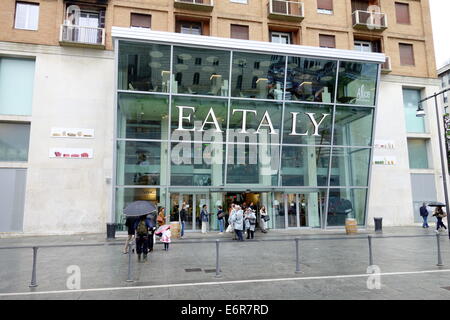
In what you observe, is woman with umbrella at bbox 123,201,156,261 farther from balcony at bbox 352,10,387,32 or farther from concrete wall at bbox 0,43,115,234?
balcony at bbox 352,10,387,32

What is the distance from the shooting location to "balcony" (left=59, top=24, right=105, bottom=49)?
1986cm

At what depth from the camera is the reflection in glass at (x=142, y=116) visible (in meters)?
18.6

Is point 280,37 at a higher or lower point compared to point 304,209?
higher

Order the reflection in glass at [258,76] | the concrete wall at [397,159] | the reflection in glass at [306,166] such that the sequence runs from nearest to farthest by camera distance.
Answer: the reflection in glass at [258,76]
the reflection in glass at [306,166]
the concrete wall at [397,159]

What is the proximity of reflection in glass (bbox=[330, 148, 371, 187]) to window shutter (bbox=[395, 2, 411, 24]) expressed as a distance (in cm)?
1302

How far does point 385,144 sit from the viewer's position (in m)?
24.7

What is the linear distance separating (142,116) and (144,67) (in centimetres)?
281

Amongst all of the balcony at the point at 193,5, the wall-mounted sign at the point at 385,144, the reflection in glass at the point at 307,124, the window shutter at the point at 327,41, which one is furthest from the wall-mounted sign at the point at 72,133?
the wall-mounted sign at the point at 385,144

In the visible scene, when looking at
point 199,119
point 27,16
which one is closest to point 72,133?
point 199,119

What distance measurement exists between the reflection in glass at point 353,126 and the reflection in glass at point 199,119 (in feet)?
25.2

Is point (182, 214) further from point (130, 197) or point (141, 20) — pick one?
point (141, 20)

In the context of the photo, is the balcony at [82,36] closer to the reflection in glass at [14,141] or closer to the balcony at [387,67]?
the reflection in glass at [14,141]

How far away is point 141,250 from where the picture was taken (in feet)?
33.0
